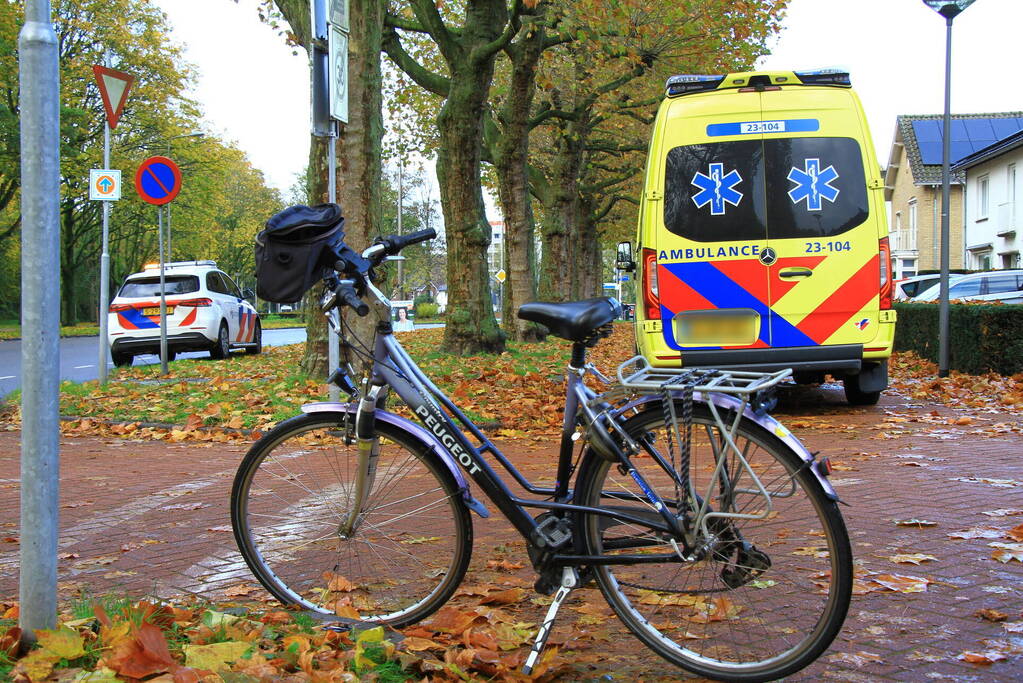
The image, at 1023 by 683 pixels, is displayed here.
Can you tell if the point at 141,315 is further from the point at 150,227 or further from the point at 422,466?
the point at 150,227

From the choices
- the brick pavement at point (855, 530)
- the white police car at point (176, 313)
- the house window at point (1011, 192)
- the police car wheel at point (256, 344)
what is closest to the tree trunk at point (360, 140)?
the brick pavement at point (855, 530)

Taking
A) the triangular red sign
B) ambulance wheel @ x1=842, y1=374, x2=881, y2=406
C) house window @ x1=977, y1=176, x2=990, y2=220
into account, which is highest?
house window @ x1=977, y1=176, x2=990, y2=220

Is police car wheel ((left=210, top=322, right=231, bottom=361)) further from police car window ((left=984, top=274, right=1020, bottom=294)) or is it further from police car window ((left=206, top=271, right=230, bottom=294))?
police car window ((left=984, top=274, right=1020, bottom=294))

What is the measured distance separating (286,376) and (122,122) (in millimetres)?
31745

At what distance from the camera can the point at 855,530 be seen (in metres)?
4.70

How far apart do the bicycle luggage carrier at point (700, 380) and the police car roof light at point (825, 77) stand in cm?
594

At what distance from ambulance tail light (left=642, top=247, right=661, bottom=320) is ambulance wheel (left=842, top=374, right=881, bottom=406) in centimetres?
252

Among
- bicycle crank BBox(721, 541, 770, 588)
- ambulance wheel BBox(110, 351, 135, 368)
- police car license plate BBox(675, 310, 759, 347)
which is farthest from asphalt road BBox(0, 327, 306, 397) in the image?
bicycle crank BBox(721, 541, 770, 588)

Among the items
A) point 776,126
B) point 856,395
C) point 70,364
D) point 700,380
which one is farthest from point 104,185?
point 700,380

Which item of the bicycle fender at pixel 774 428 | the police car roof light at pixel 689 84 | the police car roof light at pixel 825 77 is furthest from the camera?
the police car roof light at pixel 689 84

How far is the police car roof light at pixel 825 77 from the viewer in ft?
27.1

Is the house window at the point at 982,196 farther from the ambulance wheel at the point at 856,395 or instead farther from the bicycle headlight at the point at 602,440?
the bicycle headlight at the point at 602,440

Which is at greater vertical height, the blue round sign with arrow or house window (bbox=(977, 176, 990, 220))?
house window (bbox=(977, 176, 990, 220))

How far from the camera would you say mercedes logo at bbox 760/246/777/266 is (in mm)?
8055
